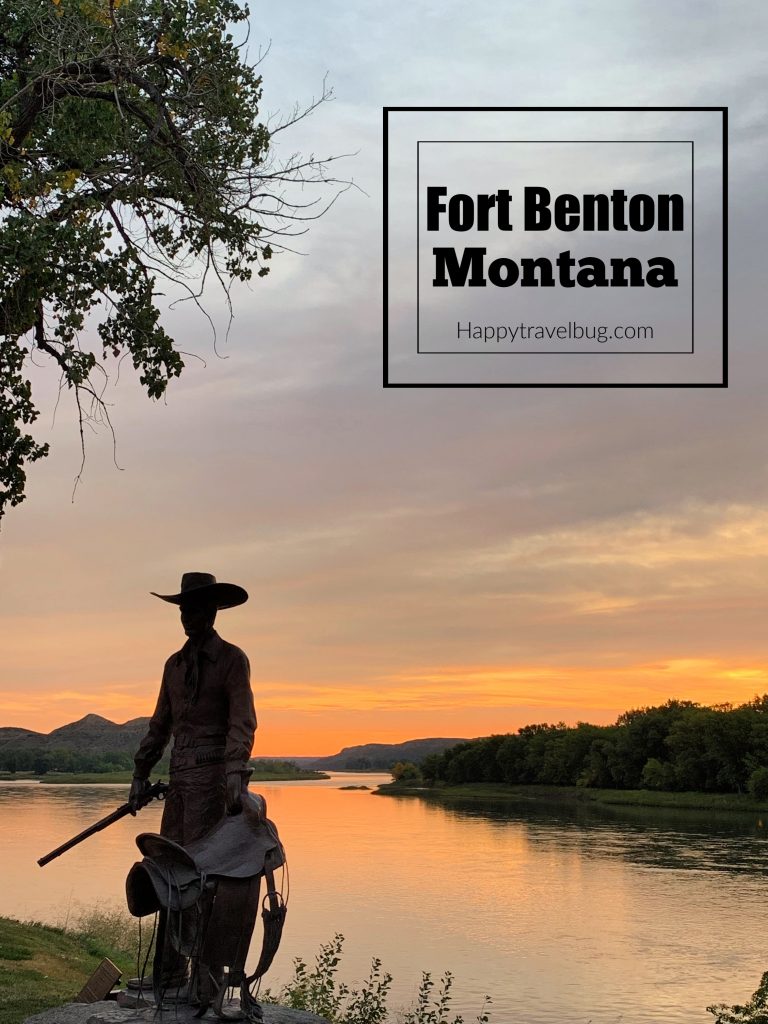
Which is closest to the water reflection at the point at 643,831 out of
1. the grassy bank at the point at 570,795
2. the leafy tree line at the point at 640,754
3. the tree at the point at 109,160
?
the grassy bank at the point at 570,795

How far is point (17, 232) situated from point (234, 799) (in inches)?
276

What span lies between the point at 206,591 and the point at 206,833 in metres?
1.73

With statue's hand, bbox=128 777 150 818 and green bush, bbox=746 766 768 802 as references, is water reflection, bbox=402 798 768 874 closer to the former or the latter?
green bush, bbox=746 766 768 802

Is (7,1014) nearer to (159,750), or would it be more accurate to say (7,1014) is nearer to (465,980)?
(159,750)

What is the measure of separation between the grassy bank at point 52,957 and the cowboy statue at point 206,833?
4255 mm

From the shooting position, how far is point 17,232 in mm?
12711

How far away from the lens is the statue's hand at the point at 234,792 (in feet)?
27.9

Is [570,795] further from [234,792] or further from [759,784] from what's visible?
[234,792]

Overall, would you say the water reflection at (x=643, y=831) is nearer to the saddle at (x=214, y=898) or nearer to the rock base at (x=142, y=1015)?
the rock base at (x=142, y=1015)

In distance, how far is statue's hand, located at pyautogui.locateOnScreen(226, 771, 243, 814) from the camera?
27.9 feet

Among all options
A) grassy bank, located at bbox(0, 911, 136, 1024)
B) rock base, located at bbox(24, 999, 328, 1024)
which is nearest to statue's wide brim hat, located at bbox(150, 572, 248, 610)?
rock base, located at bbox(24, 999, 328, 1024)

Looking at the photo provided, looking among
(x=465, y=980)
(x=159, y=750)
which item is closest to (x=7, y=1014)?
(x=159, y=750)

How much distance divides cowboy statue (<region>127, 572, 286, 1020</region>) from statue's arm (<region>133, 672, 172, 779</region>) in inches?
0.4

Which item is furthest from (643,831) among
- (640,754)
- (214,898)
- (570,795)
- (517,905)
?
(214,898)
